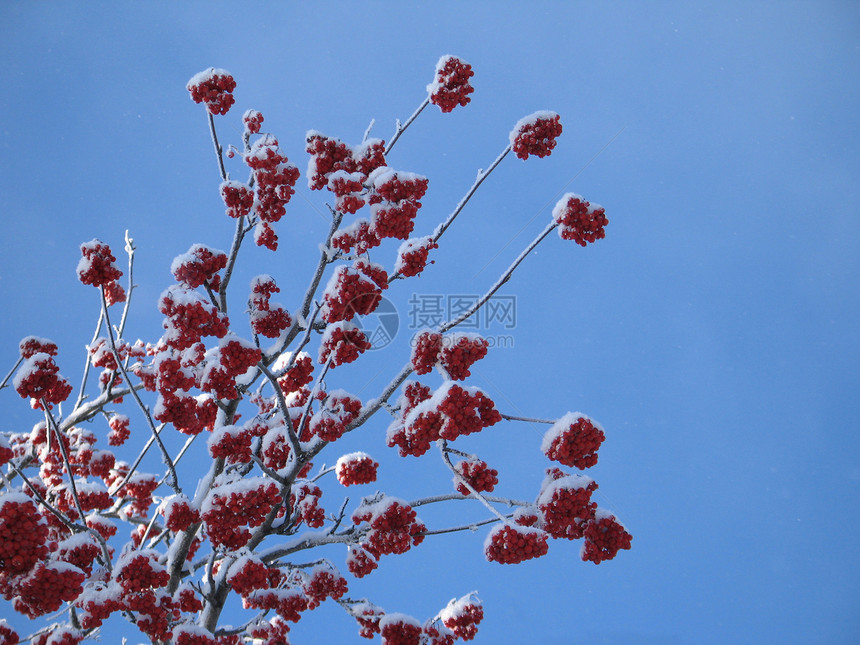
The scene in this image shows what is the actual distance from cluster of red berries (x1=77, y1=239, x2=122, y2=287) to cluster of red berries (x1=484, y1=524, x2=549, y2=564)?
3543 mm

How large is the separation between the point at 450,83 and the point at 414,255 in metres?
1.79

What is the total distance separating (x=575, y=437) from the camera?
162 inches

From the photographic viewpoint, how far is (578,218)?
471 cm

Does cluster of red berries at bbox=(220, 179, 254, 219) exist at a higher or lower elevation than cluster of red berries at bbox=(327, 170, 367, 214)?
higher

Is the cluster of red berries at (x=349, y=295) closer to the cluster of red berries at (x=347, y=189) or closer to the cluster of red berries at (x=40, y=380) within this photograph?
the cluster of red berries at (x=347, y=189)

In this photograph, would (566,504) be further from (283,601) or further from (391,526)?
(283,601)

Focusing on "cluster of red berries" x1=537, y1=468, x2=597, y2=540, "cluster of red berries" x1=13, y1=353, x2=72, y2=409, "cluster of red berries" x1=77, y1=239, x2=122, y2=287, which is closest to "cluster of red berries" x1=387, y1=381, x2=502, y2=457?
"cluster of red berries" x1=537, y1=468, x2=597, y2=540

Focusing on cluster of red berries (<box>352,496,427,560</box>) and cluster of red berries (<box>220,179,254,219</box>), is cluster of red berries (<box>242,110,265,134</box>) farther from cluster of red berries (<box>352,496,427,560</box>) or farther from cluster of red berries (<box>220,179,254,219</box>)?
cluster of red berries (<box>352,496,427,560</box>)

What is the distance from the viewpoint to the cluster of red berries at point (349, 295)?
13.8ft

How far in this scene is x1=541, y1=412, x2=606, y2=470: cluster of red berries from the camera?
4113 millimetres

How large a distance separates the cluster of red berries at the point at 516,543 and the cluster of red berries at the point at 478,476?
1.67 feet

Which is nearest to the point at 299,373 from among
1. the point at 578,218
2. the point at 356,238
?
the point at 356,238

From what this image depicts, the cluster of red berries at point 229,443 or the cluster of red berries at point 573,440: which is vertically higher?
the cluster of red berries at point 229,443

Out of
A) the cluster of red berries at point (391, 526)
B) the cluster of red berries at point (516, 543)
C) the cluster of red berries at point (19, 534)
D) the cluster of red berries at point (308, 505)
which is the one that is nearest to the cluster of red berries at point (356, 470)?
the cluster of red berries at point (391, 526)
